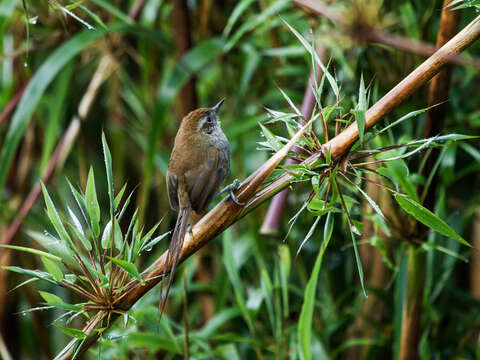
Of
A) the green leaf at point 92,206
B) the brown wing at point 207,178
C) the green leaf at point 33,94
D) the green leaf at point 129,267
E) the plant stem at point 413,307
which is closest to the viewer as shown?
the green leaf at point 129,267

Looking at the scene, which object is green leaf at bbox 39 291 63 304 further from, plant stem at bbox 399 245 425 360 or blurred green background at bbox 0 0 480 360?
plant stem at bbox 399 245 425 360

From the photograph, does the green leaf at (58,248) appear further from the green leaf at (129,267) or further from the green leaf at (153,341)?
the green leaf at (153,341)

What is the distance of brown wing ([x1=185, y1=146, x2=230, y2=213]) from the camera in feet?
5.48

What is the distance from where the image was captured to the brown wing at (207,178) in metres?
1.67

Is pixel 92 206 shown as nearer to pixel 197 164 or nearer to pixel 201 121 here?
pixel 197 164

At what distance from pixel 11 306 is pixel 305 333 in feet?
6.27

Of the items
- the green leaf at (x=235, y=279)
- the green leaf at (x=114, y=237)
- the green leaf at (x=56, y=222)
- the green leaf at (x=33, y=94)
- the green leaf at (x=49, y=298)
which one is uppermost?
the green leaf at (x=33, y=94)

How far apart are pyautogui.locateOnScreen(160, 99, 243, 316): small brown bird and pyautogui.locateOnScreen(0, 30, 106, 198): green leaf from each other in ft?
1.74

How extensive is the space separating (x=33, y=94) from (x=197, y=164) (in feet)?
2.26

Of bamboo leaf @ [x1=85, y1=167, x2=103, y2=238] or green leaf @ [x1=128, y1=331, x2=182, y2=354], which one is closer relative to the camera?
bamboo leaf @ [x1=85, y1=167, x2=103, y2=238]

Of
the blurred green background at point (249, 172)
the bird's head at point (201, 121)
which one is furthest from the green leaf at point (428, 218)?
the bird's head at point (201, 121)

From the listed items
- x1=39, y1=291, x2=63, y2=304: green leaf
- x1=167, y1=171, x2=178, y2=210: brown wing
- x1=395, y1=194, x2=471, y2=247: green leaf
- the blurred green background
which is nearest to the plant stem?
the blurred green background

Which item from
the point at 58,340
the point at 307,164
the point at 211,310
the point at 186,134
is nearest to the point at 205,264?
the point at 211,310

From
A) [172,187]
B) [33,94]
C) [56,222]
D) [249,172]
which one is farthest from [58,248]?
[249,172]
